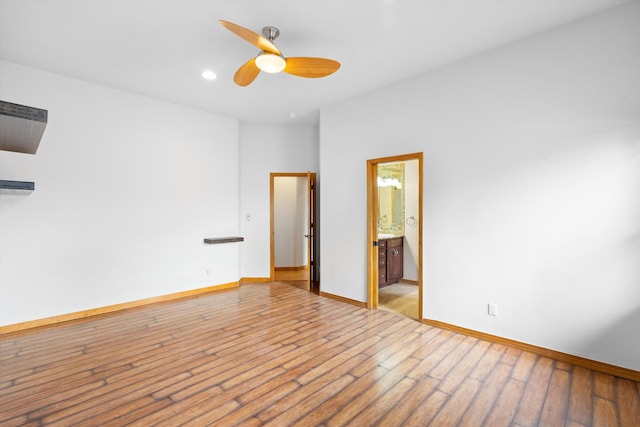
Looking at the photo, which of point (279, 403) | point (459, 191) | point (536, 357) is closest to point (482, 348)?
point (536, 357)

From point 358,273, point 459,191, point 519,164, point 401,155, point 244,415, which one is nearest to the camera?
point 244,415

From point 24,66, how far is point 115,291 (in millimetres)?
2981

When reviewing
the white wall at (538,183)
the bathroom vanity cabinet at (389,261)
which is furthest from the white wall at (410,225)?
the white wall at (538,183)

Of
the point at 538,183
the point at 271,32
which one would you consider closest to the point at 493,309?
the point at 538,183

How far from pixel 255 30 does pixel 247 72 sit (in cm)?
39

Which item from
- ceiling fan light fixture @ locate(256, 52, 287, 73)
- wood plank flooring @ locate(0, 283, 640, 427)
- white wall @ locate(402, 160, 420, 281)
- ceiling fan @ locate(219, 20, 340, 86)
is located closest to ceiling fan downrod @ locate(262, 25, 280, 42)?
ceiling fan @ locate(219, 20, 340, 86)

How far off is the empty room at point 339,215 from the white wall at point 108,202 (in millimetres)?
27

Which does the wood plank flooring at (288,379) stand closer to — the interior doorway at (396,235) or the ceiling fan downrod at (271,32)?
the interior doorway at (396,235)

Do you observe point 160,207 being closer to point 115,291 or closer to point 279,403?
point 115,291

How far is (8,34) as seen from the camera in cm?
286

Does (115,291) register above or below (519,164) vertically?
below

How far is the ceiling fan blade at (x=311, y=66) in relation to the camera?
2.59 metres

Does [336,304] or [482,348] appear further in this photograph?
[336,304]

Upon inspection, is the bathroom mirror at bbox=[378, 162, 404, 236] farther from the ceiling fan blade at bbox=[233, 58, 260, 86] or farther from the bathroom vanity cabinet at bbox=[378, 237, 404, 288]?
the ceiling fan blade at bbox=[233, 58, 260, 86]
